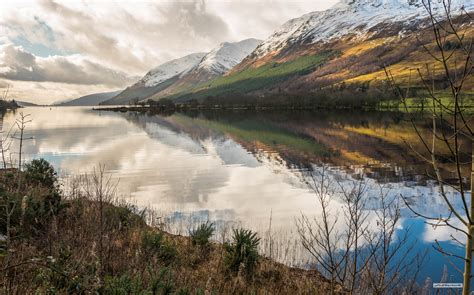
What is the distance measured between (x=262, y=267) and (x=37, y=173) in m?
14.9

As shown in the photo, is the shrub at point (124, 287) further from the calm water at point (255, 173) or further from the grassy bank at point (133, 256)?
the calm water at point (255, 173)

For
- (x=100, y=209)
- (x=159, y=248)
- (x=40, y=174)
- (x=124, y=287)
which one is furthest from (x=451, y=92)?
(x=40, y=174)

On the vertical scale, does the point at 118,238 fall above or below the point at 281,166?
below

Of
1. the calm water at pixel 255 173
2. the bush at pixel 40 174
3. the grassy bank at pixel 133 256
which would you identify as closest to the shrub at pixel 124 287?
the grassy bank at pixel 133 256

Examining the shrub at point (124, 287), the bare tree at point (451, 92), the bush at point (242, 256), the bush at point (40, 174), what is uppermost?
the bare tree at point (451, 92)

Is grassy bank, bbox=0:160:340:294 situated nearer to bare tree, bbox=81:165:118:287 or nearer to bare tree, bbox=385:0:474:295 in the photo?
bare tree, bbox=81:165:118:287

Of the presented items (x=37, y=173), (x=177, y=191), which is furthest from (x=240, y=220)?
(x=37, y=173)

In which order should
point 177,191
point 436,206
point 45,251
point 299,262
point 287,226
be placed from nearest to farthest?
point 45,251 → point 299,262 → point 287,226 → point 436,206 → point 177,191

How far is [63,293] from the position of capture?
785 cm

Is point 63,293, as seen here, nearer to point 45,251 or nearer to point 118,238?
point 45,251

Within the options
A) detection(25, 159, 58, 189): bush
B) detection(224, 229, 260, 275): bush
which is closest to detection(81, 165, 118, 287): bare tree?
detection(25, 159, 58, 189): bush

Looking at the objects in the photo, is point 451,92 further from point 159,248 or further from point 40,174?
point 40,174

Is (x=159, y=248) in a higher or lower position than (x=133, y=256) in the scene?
higher

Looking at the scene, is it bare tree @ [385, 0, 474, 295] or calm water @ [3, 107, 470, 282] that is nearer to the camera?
bare tree @ [385, 0, 474, 295]
